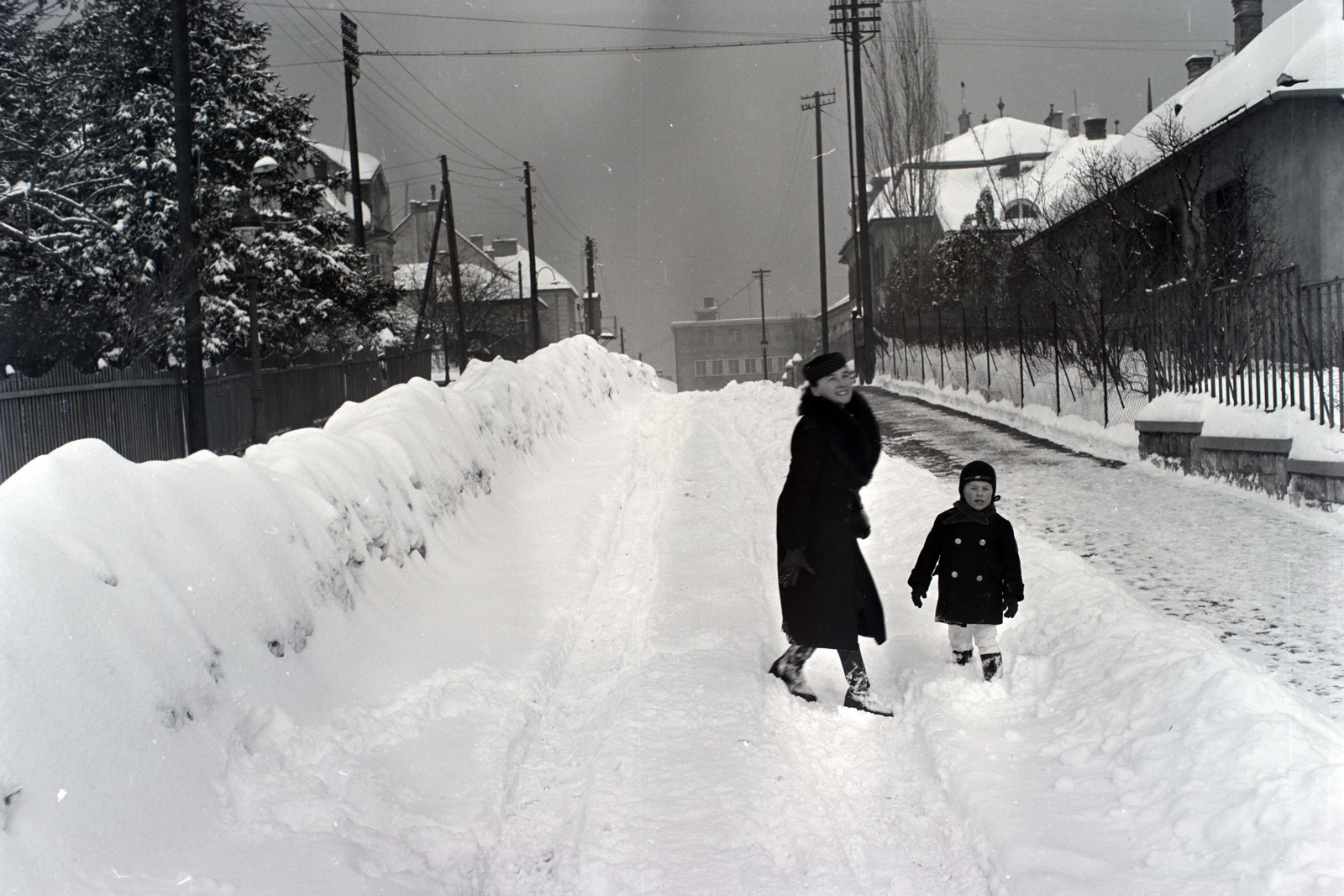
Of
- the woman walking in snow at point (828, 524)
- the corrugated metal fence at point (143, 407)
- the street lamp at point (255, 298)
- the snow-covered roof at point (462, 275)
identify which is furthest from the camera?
the snow-covered roof at point (462, 275)

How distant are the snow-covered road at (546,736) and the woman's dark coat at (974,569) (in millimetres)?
372

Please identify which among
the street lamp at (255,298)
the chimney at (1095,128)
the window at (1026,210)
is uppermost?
the chimney at (1095,128)

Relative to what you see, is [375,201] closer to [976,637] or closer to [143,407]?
[143,407]

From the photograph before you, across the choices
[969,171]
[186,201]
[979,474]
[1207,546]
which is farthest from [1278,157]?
[969,171]

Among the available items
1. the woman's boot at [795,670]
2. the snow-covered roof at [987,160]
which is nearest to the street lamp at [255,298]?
the woman's boot at [795,670]

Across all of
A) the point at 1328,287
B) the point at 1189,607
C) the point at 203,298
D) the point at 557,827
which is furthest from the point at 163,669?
the point at 203,298

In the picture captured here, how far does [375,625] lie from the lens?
533 centimetres

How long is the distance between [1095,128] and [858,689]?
2032 inches

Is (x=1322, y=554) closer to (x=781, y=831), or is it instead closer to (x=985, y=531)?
(x=985, y=531)

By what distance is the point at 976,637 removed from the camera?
510 cm

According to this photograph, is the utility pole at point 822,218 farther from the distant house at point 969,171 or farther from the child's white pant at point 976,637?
the child's white pant at point 976,637

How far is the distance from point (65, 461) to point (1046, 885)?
4.02 meters

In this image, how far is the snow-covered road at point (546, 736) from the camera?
310 cm

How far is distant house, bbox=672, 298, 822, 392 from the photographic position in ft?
339
